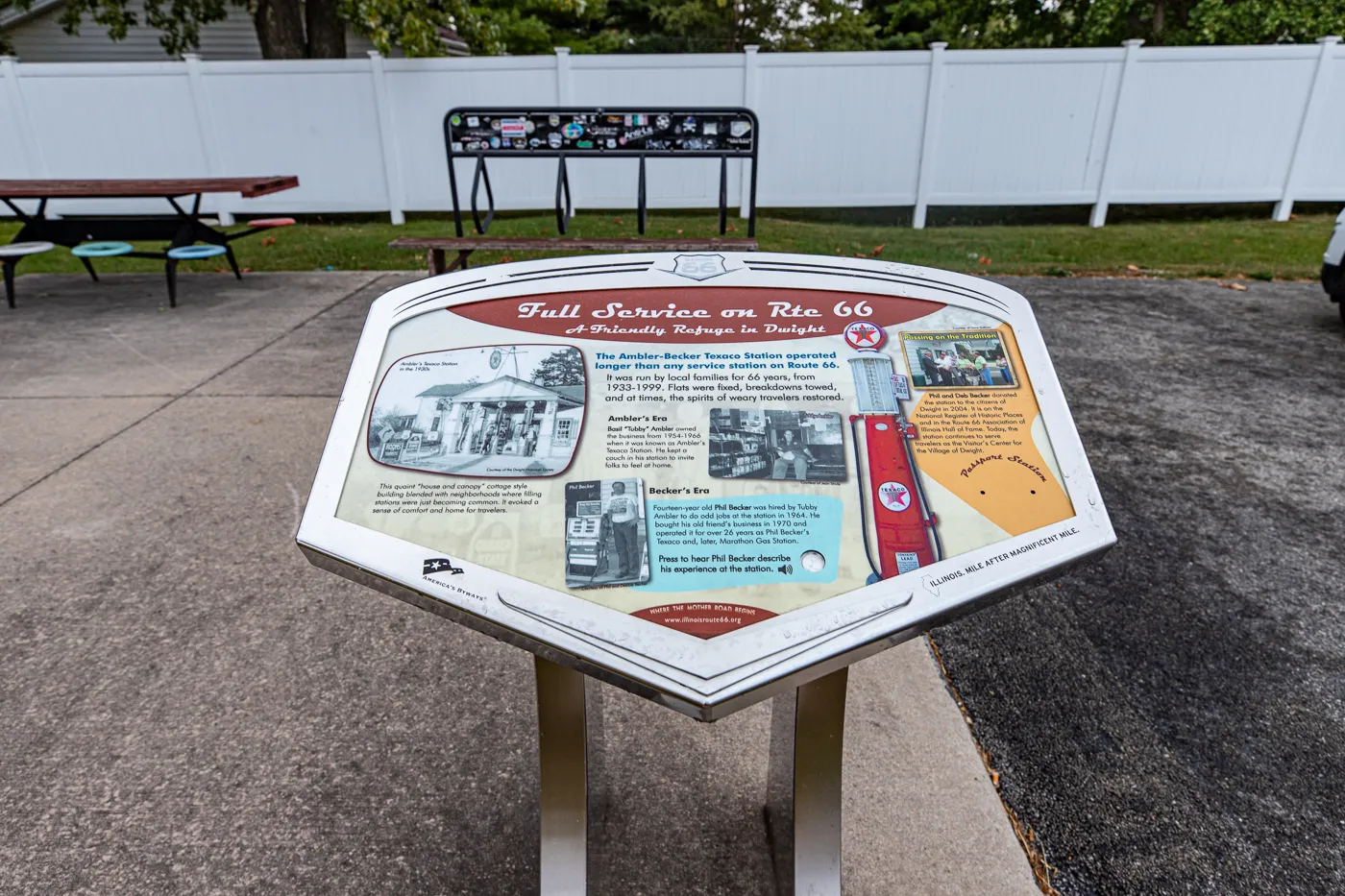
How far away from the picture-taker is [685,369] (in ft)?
4.88

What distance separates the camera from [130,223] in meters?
7.48

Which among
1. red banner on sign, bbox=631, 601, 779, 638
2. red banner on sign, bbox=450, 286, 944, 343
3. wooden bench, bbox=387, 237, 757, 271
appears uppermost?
red banner on sign, bbox=450, 286, 944, 343

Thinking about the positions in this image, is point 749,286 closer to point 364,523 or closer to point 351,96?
point 364,523

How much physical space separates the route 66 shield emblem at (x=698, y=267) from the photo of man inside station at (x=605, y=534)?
51cm

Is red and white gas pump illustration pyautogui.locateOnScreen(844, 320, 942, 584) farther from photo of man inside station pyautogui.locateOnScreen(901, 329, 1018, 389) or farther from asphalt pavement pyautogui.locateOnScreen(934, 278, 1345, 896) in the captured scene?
asphalt pavement pyautogui.locateOnScreen(934, 278, 1345, 896)

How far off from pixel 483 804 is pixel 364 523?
3.27 ft

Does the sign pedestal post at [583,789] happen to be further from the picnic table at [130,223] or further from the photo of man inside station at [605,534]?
the picnic table at [130,223]

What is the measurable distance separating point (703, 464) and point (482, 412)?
16.1 inches

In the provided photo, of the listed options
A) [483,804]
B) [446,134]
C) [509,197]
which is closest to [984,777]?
[483,804]

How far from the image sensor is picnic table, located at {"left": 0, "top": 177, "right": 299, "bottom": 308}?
6531mm

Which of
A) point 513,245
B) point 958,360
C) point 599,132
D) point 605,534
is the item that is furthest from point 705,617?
point 599,132

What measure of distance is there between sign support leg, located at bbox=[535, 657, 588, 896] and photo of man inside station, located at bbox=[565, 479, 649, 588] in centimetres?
40

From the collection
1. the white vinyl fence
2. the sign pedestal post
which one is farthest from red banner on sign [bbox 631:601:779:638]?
the white vinyl fence

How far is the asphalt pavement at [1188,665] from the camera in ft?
6.07
